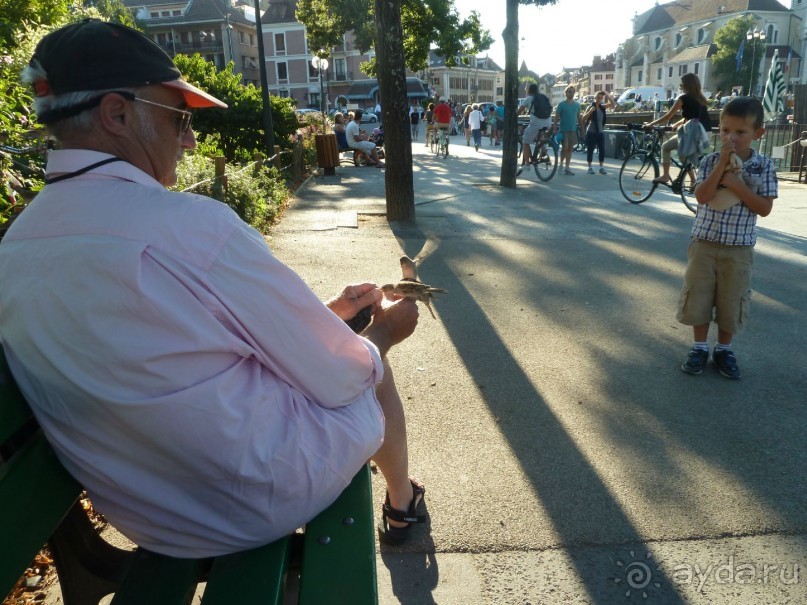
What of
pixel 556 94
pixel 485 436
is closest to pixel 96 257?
pixel 485 436

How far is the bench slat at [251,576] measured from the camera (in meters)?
1.58

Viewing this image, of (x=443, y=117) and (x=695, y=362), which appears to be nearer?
(x=695, y=362)

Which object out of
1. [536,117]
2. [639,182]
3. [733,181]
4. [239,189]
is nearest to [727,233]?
[733,181]

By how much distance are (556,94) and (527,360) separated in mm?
161082

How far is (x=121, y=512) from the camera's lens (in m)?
1.69

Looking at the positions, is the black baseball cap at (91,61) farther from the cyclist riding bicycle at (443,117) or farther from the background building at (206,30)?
the background building at (206,30)

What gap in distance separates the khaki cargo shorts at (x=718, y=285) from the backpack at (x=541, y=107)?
10324 millimetres

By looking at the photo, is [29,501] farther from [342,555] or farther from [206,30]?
[206,30]

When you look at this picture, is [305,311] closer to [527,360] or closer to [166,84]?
[166,84]

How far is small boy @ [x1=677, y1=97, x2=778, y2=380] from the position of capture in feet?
12.8

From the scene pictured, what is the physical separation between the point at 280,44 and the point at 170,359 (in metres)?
81.7

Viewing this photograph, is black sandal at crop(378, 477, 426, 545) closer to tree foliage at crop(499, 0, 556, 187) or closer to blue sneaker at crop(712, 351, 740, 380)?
blue sneaker at crop(712, 351, 740, 380)

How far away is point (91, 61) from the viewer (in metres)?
1.63

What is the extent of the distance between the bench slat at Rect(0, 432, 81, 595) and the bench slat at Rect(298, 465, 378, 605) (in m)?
0.62
